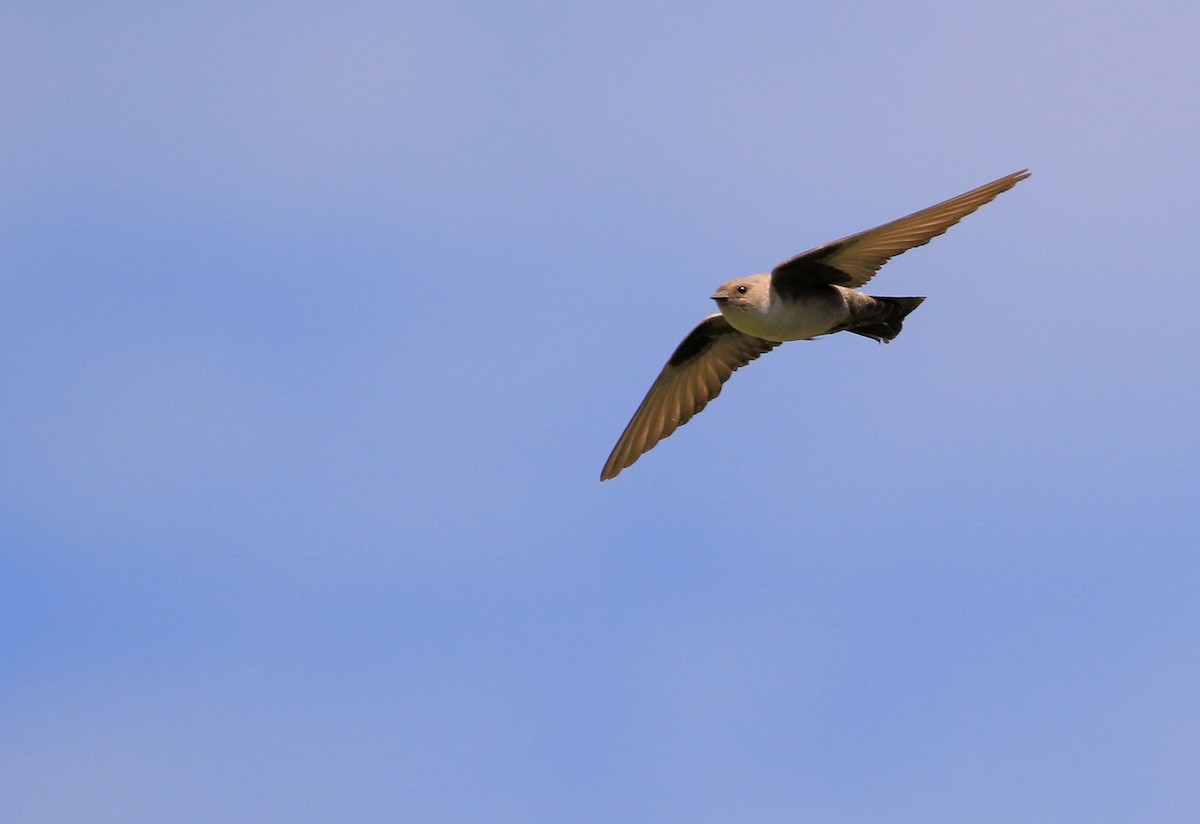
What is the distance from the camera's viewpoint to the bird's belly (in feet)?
52.3

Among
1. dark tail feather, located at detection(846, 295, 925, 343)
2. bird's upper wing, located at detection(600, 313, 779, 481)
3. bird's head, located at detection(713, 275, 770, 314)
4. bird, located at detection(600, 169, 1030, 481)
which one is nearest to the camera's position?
bird, located at detection(600, 169, 1030, 481)

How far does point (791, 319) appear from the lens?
16.0 metres

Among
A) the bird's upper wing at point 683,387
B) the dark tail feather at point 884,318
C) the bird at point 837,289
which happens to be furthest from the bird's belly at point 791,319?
the bird's upper wing at point 683,387

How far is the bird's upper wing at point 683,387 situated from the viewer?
59.9 feet

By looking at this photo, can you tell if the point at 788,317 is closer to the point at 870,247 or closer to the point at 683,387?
the point at 870,247

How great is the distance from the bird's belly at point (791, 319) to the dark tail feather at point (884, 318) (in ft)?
1.41

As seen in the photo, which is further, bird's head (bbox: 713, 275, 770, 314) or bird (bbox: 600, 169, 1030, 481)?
bird's head (bbox: 713, 275, 770, 314)

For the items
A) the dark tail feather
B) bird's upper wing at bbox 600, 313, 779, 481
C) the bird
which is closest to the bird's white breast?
the bird

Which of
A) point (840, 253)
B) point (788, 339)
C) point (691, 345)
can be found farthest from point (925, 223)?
point (691, 345)

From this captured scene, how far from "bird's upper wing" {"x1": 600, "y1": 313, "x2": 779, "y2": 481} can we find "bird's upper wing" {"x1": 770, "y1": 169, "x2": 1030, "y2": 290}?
215cm

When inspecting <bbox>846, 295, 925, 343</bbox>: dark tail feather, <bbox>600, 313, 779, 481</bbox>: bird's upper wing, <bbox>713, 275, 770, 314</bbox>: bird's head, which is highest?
<bbox>600, 313, 779, 481</bbox>: bird's upper wing

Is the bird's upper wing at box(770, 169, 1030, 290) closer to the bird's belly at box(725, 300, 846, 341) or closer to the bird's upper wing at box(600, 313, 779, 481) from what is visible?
the bird's belly at box(725, 300, 846, 341)

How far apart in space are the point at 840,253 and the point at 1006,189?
6.30 feet

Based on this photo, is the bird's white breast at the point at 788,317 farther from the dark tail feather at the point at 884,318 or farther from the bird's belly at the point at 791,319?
the dark tail feather at the point at 884,318
